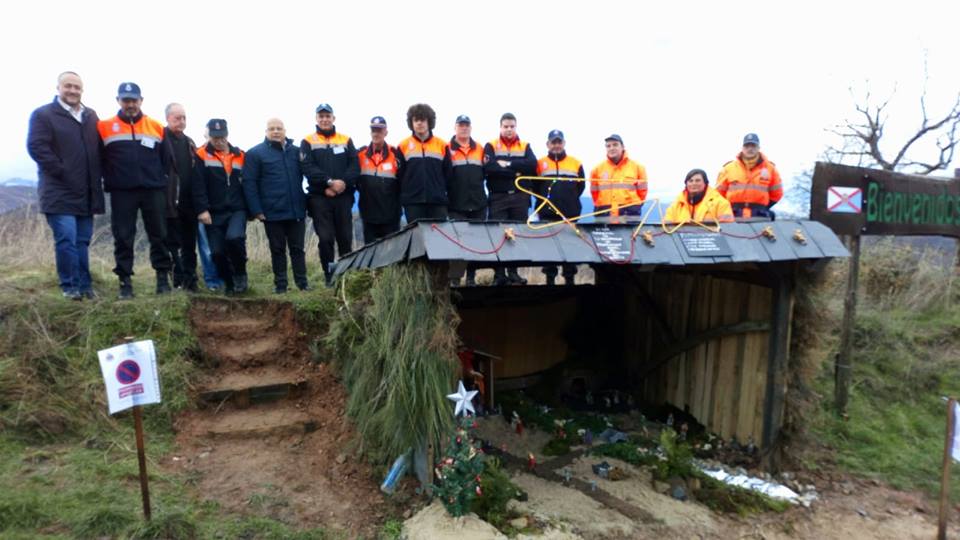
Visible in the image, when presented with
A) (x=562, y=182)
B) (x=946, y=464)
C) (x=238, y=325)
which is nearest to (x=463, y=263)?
(x=562, y=182)

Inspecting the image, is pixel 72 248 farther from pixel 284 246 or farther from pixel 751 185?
pixel 751 185

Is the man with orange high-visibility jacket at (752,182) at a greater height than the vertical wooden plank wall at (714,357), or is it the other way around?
the man with orange high-visibility jacket at (752,182)

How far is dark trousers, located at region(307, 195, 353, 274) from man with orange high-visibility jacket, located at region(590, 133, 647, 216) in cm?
272

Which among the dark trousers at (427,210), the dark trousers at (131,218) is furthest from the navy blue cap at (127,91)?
the dark trousers at (427,210)

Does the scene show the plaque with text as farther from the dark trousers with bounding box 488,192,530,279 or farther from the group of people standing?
the dark trousers with bounding box 488,192,530,279

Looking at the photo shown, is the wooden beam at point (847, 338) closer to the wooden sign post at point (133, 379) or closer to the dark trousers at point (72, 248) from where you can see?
the wooden sign post at point (133, 379)

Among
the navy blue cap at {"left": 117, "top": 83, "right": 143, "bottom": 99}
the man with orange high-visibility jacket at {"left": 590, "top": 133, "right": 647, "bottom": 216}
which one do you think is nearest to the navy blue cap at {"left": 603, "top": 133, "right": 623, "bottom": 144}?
the man with orange high-visibility jacket at {"left": 590, "top": 133, "right": 647, "bottom": 216}

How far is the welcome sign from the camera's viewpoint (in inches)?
243

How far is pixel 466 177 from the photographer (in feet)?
21.2

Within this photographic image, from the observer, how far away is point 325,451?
4.79 m

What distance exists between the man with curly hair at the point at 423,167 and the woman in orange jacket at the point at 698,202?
236 cm

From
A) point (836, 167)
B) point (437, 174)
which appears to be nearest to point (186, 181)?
point (437, 174)

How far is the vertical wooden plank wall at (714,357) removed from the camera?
17.7 feet

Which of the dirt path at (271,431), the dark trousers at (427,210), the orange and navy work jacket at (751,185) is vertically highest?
the orange and navy work jacket at (751,185)
